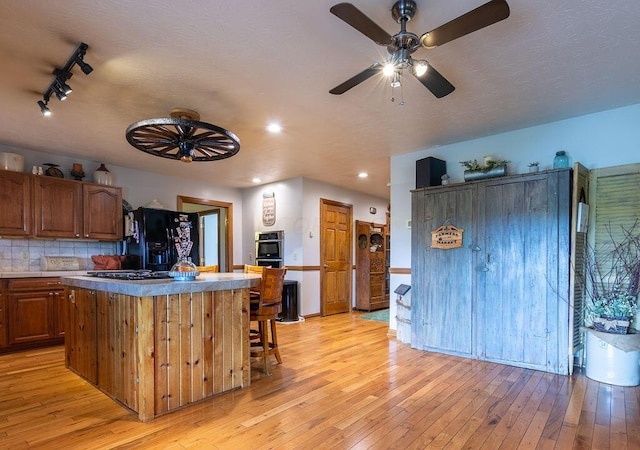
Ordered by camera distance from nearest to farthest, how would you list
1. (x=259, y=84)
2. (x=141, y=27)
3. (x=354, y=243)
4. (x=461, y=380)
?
1. (x=141, y=27)
2. (x=259, y=84)
3. (x=461, y=380)
4. (x=354, y=243)

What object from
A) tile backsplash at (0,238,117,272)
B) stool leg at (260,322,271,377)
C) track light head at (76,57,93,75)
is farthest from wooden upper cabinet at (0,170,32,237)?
stool leg at (260,322,271,377)

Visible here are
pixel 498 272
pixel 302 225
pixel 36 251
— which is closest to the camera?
pixel 498 272

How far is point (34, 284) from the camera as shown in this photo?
4.10 metres

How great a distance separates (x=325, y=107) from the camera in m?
3.14

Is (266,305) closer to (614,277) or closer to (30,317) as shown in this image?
(30,317)

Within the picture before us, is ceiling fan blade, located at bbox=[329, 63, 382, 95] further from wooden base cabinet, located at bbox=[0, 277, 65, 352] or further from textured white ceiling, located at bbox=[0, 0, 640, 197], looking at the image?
wooden base cabinet, located at bbox=[0, 277, 65, 352]

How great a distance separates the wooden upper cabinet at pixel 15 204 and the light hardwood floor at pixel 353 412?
1539mm

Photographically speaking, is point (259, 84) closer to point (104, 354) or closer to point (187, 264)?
point (187, 264)

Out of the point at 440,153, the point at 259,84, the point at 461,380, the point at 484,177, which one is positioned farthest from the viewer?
the point at 440,153

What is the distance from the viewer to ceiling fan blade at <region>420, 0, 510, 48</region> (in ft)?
4.92

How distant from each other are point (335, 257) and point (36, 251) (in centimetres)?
454

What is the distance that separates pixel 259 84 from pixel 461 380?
3.03 m

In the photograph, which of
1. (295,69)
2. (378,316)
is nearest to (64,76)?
(295,69)

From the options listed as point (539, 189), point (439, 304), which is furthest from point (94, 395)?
point (539, 189)
